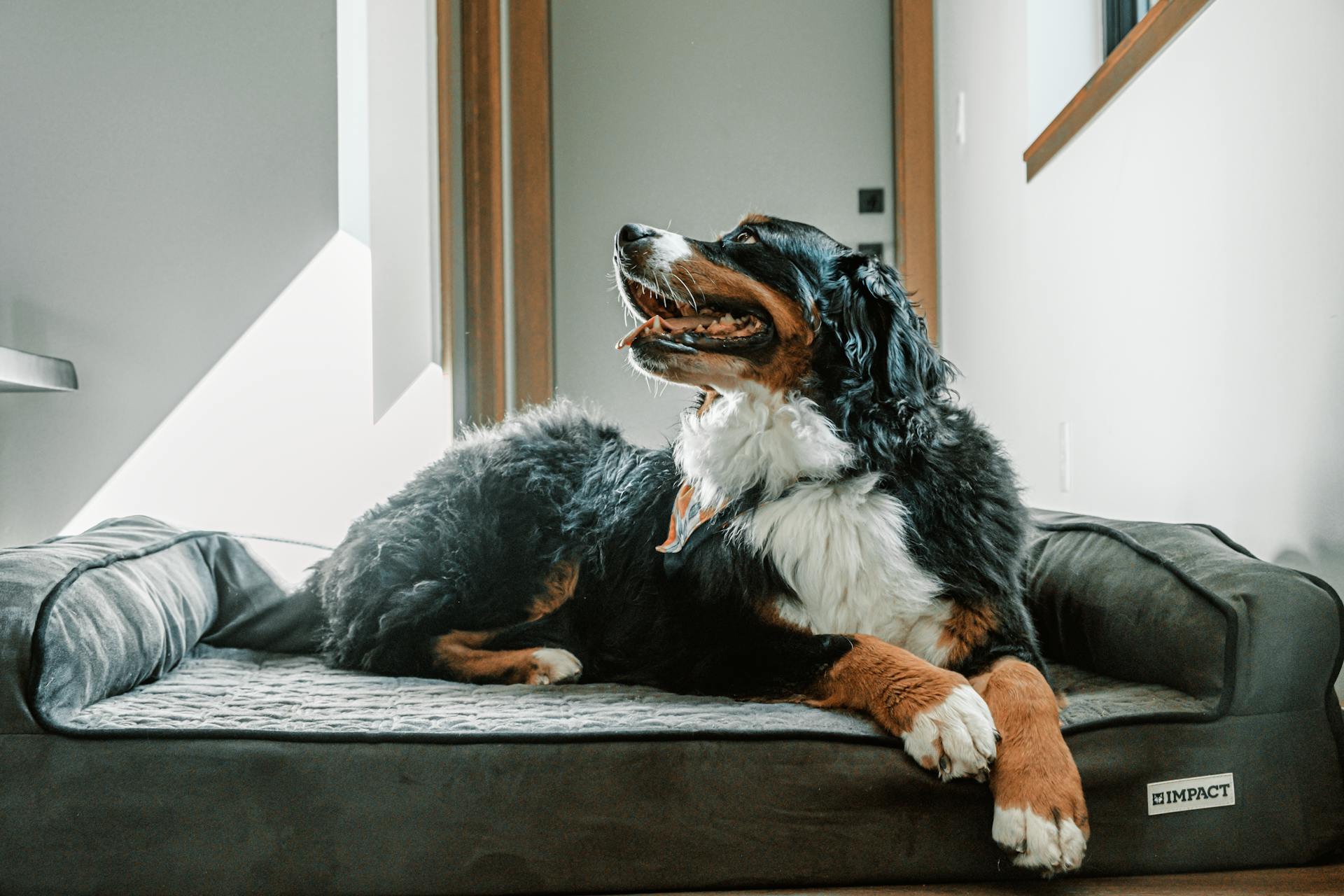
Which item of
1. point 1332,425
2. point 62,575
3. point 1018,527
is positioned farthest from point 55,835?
point 1332,425

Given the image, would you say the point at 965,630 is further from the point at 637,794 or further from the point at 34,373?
the point at 34,373

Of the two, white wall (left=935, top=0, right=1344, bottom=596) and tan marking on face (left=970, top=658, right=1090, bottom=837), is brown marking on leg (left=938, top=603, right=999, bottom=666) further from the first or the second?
white wall (left=935, top=0, right=1344, bottom=596)

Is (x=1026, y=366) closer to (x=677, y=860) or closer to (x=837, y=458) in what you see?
(x=837, y=458)

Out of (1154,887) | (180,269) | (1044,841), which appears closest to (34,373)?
(180,269)

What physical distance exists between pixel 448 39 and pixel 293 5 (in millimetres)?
708

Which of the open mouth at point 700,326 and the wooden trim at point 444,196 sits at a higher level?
the wooden trim at point 444,196

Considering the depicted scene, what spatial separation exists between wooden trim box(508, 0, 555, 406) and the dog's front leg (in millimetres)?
2636

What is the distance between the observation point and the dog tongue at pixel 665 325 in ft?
5.08

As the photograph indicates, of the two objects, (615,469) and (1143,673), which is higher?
(615,469)

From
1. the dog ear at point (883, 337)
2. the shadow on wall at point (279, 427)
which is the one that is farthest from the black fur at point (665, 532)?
the shadow on wall at point (279, 427)

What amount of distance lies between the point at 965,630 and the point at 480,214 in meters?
2.43

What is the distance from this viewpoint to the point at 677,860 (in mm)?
1131

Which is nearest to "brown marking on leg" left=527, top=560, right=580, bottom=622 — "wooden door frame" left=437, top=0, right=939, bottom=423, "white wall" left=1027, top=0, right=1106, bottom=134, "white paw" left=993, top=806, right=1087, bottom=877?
"white paw" left=993, top=806, right=1087, bottom=877

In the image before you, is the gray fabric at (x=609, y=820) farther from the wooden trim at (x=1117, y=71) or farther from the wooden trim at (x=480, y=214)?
the wooden trim at (x=480, y=214)
